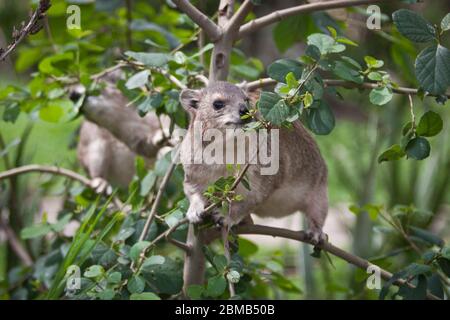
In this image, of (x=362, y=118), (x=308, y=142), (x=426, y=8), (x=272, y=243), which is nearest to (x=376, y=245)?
(x=272, y=243)

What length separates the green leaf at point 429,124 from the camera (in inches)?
96.4

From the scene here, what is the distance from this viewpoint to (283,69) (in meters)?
2.56

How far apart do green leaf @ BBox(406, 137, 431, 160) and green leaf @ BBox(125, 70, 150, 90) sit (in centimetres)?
107

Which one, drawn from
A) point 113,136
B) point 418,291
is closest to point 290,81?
point 418,291

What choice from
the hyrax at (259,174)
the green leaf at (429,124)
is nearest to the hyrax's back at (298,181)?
the hyrax at (259,174)

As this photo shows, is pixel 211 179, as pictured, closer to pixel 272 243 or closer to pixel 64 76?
pixel 64 76

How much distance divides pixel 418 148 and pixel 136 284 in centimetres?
106

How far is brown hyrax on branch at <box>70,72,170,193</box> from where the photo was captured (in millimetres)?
3654

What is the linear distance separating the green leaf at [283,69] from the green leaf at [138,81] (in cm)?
59

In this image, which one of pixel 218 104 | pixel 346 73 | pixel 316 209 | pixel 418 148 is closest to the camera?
pixel 418 148

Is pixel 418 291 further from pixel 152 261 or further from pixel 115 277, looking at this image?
pixel 115 277

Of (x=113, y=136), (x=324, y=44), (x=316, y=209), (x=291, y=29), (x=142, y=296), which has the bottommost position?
(x=142, y=296)

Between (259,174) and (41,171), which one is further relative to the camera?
(41,171)
